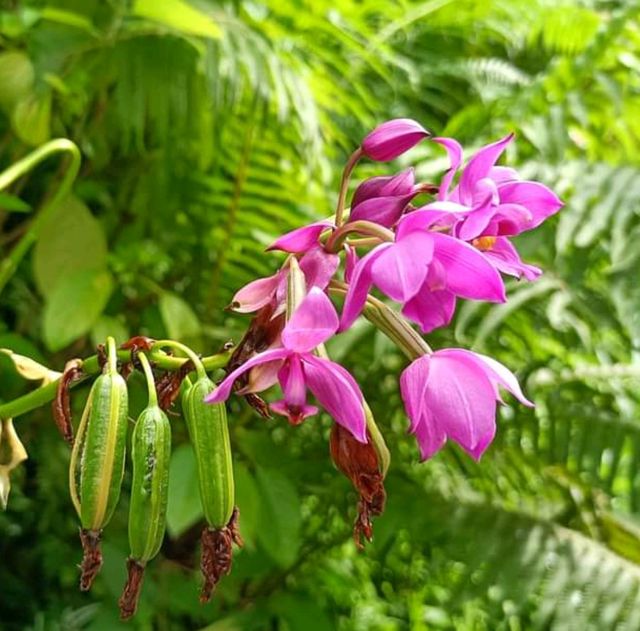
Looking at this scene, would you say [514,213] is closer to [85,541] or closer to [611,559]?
[85,541]

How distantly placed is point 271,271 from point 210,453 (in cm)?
90

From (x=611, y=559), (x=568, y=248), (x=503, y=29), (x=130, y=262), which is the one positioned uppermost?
(x=503, y=29)

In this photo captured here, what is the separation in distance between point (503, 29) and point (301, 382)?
4.25 ft

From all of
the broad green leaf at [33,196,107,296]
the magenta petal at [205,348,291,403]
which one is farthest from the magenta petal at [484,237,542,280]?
the broad green leaf at [33,196,107,296]

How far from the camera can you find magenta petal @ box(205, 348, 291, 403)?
326 millimetres

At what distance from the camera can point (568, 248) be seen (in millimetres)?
1166

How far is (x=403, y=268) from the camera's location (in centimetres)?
31

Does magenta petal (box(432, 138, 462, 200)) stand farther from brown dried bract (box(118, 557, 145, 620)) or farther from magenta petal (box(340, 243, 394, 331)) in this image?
brown dried bract (box(118, 557, 145, 620))

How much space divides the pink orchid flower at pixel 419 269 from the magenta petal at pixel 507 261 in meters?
0.03

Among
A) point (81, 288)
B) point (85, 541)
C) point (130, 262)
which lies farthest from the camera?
point (130, 262)

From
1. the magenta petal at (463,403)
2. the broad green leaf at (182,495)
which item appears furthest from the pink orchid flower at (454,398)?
the broad green leaf at (182,495)

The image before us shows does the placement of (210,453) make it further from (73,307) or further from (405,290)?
(73,307)

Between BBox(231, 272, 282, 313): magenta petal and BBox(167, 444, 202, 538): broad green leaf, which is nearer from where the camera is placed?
BBox(231, 272, 282, 313): magenta petal

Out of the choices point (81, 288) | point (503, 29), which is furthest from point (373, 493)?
point (503, 29)
